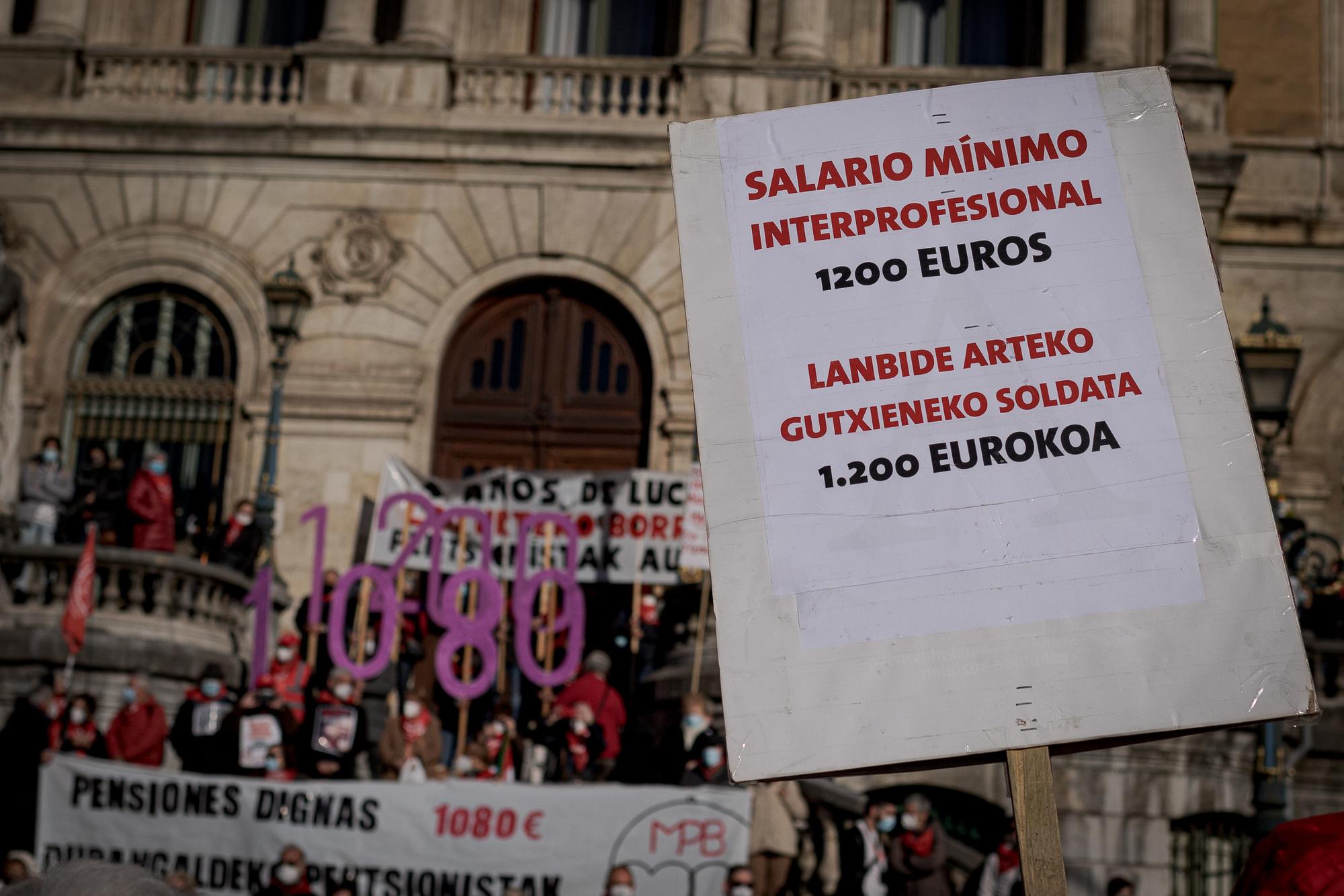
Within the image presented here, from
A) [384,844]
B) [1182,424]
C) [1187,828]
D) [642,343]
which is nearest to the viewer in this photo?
[1182,424]

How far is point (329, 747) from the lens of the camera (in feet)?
45.7

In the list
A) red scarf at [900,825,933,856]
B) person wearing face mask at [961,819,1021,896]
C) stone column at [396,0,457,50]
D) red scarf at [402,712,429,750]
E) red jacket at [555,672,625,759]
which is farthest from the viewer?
stone column at [396,0,457,50]

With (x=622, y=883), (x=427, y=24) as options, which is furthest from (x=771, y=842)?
(x=427, y=24)

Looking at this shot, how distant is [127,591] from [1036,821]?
15.4m

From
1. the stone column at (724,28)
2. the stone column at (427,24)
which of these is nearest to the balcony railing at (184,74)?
the stone column at (427,24)

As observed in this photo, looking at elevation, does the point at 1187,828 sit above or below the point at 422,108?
below

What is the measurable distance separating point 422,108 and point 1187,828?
13394 mm

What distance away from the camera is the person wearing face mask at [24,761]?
1471cm

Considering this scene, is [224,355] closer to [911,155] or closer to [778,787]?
[778,787]

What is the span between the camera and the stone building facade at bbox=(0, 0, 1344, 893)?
23234 mm

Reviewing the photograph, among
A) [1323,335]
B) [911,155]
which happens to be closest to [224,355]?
[1323,335]

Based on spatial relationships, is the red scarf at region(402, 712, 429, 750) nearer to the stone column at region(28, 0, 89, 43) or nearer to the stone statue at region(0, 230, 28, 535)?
the stone statue at region(0, 230, 28, 535)

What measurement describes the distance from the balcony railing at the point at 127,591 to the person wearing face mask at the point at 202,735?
301cm

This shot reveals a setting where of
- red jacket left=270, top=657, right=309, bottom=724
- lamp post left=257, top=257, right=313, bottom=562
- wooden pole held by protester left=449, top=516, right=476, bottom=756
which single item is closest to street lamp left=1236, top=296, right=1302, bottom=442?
wooden pole held by protester left=449, top=516, right=476, bottom=756
